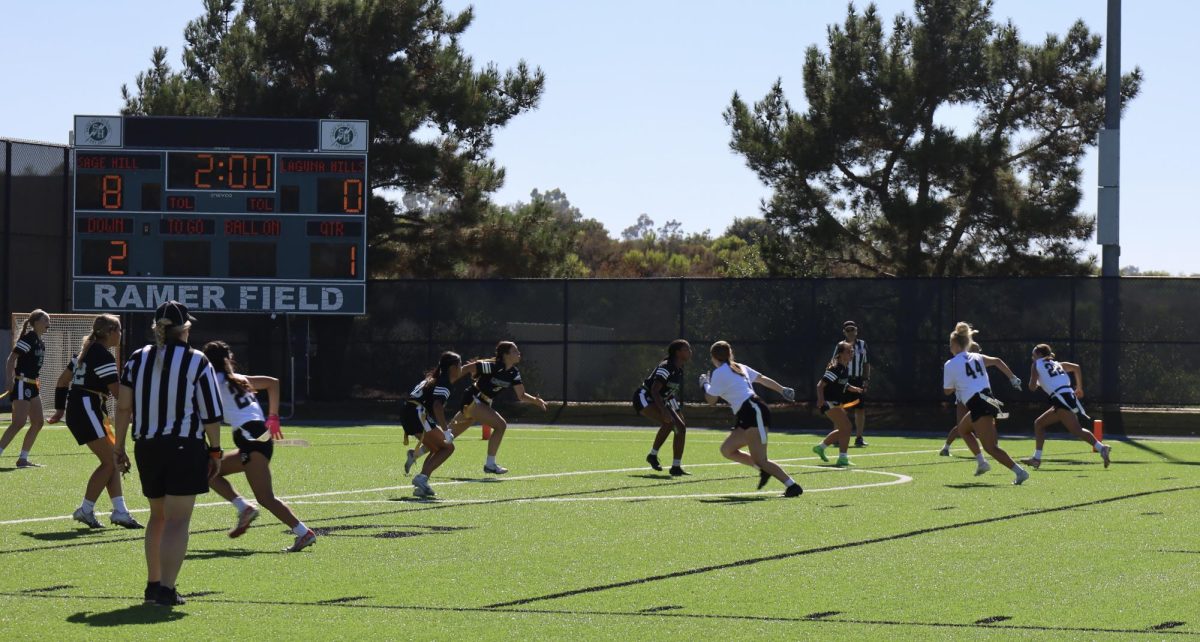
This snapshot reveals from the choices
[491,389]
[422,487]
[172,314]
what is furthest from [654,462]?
[172,314]

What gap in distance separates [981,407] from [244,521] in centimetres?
979

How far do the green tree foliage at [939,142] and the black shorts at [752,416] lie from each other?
24472mm

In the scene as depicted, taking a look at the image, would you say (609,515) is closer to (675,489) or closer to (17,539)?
(675,489)

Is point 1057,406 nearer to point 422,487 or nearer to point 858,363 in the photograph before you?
point 858,363

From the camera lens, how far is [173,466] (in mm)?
9367

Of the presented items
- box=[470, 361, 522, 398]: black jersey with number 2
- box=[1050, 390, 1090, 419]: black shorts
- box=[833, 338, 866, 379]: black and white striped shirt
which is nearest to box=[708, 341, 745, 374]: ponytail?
box=[470, 361, 522, 398]: black jersey with number 2

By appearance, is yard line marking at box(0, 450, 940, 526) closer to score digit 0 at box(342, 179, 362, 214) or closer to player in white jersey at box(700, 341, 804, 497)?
player in white jersey at box(700, 341, 804, 497)

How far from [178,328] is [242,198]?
81.2 feet

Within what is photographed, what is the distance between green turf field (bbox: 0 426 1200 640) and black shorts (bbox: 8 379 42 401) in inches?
43.1

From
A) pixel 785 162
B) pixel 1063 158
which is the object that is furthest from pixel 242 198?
pixel 1063 158

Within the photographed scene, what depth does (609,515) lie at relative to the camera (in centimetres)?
1492

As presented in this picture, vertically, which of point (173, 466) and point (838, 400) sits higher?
point (173, 466)

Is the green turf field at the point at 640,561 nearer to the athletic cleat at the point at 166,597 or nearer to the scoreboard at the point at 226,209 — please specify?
the athletic cleat at the point at 166,597

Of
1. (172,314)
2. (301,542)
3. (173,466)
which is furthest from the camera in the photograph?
(301,542)
